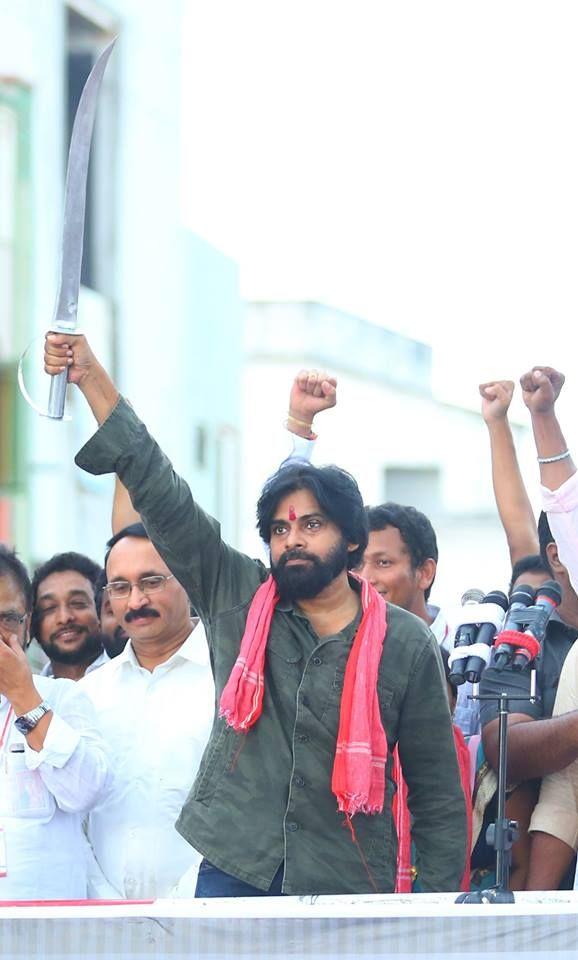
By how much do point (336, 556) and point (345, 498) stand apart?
0.15m

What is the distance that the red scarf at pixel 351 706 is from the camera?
367 cm

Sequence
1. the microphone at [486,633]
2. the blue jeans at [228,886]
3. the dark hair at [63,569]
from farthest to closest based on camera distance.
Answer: the dark hair at [63,569] < the microphone at [486,633] < the blue jeans at [228,886]

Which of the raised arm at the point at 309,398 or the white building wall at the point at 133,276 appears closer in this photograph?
the raised arm at the point at 309,398

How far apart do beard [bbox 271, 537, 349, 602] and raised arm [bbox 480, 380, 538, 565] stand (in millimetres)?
1512

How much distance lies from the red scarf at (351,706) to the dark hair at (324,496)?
213 mm

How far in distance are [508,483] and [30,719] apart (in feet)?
6.12

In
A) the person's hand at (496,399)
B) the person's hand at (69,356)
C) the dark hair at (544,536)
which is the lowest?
the dark hair at (544,536)

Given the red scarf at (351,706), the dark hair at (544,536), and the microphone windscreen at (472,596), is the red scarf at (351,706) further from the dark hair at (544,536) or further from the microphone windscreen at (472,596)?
the dark hair at (544,536)

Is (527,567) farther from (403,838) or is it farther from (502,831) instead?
(502,831)

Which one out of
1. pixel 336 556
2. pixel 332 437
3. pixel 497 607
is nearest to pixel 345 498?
pixel 336 556

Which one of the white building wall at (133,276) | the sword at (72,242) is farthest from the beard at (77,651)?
the white building wall at (133,276)

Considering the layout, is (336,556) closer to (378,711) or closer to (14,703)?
(378,711)

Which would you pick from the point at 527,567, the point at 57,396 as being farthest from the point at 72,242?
the point at 527,567

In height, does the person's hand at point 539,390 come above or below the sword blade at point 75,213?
below
